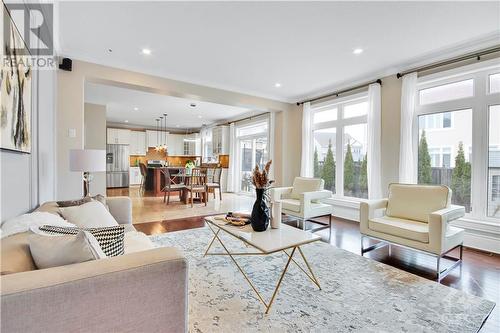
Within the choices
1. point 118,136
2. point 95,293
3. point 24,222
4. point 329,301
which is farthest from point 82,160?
point 118,136

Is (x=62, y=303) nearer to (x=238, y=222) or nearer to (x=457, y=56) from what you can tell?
(x=238, y=222)

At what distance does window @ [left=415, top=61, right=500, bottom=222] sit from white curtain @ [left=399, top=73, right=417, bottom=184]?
0.48 ft

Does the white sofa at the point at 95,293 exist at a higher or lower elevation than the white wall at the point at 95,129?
lower

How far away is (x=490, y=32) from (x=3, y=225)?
4.99m

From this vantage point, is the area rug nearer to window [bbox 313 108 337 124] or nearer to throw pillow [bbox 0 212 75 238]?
throw pillow [bbox 0 212 75 238]

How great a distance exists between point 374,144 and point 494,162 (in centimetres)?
152

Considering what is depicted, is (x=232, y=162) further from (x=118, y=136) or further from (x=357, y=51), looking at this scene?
(x=357, y=51)

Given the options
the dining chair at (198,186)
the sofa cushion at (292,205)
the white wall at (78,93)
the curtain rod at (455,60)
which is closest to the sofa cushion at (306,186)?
the sofa cushion at (292,205)

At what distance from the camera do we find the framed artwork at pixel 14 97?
1435 mm

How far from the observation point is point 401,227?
2689 millimetres

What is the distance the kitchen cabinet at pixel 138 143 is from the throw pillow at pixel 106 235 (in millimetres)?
9852

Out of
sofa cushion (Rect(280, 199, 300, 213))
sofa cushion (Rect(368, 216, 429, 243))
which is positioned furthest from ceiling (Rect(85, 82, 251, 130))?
sofa cushion (Rect(368, 216, 429, 243))

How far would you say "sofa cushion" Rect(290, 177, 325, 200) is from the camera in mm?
4359

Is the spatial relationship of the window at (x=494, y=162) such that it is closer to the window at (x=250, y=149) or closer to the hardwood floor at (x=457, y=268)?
the hardwood floor at (x=457, y=268)
